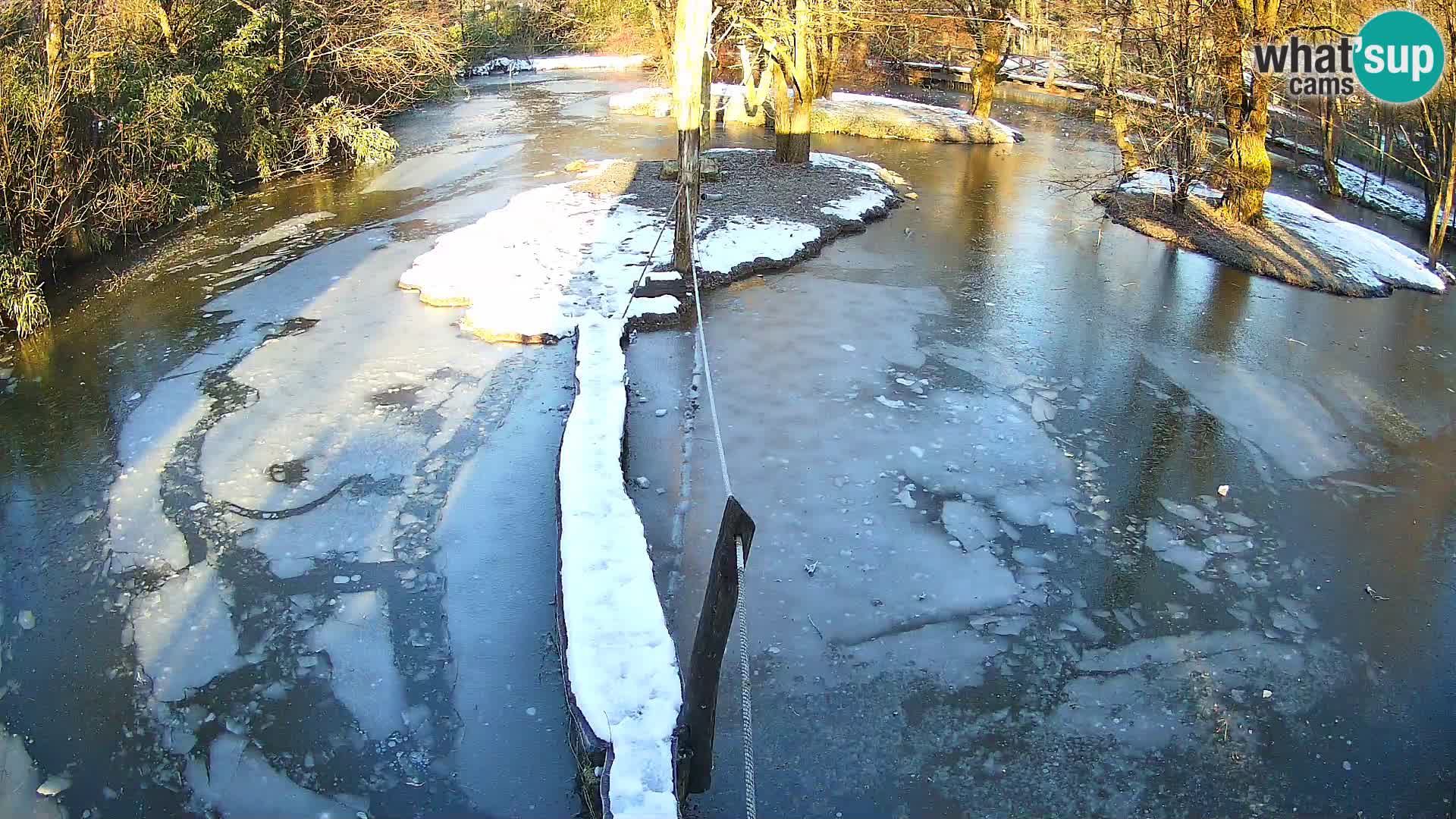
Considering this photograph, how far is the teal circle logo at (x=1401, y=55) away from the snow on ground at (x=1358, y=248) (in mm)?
2028

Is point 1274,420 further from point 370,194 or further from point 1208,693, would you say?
point 370,194

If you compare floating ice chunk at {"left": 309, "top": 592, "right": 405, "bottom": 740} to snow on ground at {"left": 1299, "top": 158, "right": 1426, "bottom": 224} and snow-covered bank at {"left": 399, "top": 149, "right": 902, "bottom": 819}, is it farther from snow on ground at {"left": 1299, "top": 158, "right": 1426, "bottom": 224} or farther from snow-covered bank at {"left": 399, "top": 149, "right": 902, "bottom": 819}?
snow on ground at {"left": 1299, "top": 158, "right": 1426, "bottom": 224}

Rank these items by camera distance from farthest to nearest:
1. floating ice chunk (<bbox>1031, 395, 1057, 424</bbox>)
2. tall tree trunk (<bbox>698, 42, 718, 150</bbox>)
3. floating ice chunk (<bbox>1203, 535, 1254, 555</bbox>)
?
tall tree trunk (<bbox>698, 42, 718, 150</bbox>), floating ice chunk (<bbox>1031, 395, 1057, 424</bbox>), floating ice chunk (<bbox>1203, 535, 1254, 555</bbox>)

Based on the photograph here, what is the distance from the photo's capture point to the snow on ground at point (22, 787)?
189 inches

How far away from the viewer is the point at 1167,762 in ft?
16.8

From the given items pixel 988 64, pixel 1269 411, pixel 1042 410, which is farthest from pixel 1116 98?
pixel 1042 410

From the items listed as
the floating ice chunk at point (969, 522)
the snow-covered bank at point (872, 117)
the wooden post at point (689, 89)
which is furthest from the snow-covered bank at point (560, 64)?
the floating ice chunk at point (969, 522)

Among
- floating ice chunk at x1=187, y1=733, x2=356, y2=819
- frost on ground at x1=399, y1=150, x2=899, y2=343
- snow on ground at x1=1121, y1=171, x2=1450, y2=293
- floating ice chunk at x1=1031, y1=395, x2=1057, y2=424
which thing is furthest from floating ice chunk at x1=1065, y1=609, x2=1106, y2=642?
snow on ground at x1=1121, y1=171, x2=1450, y2=293

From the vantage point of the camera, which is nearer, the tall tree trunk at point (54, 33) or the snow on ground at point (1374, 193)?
the tall tree trunk at point (54, 33)

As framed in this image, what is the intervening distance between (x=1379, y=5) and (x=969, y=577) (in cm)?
1407

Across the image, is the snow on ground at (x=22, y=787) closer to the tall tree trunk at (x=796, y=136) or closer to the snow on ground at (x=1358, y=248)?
the snow on ground at (x=1358, y=248)

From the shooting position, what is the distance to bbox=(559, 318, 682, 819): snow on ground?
4.30 meters

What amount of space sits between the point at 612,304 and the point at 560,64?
2884 centimetres

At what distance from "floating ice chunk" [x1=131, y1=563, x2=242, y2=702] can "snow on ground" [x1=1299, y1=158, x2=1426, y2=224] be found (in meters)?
18.3
